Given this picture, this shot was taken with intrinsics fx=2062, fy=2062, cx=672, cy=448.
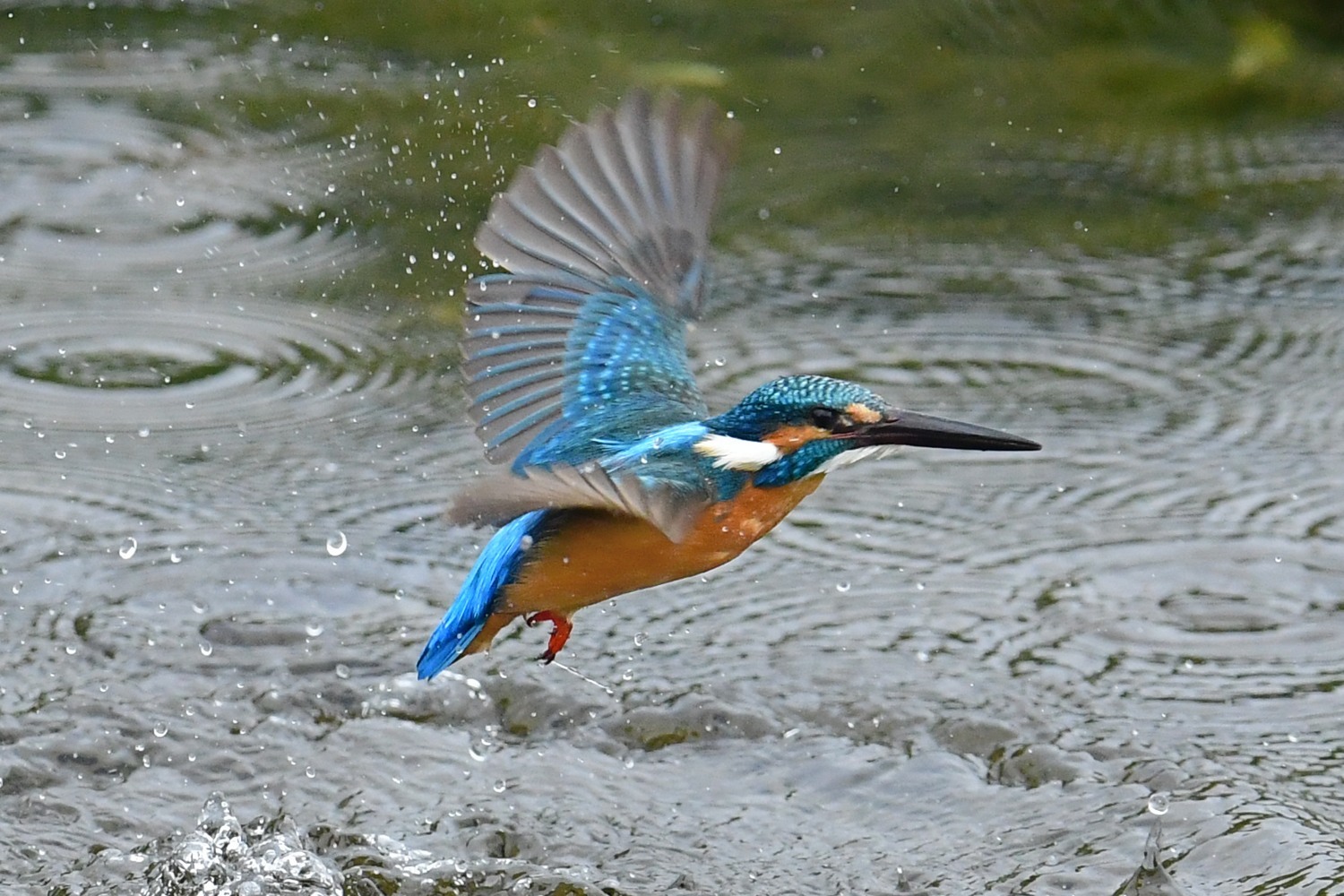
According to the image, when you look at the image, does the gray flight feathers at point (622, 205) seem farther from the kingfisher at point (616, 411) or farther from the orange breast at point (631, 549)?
the orange breast at point (631, 549)

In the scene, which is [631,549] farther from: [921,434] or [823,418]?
[921,434]

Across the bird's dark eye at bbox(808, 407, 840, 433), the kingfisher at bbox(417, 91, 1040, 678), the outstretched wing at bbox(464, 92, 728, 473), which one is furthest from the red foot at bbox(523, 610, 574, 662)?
the bird's dark eye at bbox(808, 407, 840, 433)

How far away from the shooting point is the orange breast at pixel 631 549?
3053 mm

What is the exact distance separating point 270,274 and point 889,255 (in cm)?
169

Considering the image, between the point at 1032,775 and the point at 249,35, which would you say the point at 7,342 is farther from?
the point at 1032,775

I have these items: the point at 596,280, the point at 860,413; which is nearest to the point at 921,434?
the point at 860,413

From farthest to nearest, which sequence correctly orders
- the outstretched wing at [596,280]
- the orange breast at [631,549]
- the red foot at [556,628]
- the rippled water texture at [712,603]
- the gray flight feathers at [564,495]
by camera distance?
1. the outstretched wing at [596,280]
2. the rippled water texture at [712,603]
3. the red foot at [556,628]
4. the orange breast at [631,549]
5. the gray flight feathers at [564,495]

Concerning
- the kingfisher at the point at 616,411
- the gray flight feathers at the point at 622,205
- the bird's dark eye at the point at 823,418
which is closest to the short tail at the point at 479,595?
the kingfisher at the point at 616,411

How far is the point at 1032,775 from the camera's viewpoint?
3564 mm

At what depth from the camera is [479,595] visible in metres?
3.20

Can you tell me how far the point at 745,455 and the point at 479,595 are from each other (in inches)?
18.8

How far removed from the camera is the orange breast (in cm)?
305

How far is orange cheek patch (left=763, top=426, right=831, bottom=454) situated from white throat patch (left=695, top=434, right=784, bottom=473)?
0.03ft

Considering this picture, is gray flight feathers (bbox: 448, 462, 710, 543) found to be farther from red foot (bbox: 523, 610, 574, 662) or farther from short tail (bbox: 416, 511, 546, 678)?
red foot (bbox: 523, 610, 574, 662)
